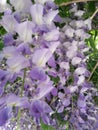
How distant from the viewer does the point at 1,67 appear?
0.50m

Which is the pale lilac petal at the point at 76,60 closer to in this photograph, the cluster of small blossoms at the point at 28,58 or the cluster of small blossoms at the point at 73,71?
the cluster of small blossoms at the point at 73,71

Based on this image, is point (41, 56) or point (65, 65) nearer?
point (41, 56)

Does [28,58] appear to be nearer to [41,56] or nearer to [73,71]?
[41,56]

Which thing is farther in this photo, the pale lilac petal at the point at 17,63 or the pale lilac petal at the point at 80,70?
the pale lilac petal at the point at 80,70

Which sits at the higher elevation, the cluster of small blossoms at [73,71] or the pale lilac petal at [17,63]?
the pale lilac petal at [17,63]

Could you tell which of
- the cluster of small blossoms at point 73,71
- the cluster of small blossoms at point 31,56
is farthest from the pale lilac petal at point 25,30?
the cluster of small blossoms at point 73,71

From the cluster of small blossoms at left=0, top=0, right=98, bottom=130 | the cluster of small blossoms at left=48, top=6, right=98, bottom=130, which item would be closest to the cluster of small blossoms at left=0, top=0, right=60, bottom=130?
the cluster of small blossoms at left=0, top=0, right=98, bottom=130

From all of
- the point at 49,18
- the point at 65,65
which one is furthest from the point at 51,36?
the point at 65,65

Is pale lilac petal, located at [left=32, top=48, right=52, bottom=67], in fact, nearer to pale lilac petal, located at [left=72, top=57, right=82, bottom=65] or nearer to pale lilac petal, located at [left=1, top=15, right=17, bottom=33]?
pale lilac petal, located at [left=1, top=15, right=17, bottom=33]

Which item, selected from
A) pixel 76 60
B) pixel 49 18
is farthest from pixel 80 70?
pixel 49 18

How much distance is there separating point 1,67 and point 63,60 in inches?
5.1

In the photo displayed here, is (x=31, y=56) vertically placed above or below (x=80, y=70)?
above

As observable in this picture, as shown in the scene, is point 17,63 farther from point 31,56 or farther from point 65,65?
point 65,65

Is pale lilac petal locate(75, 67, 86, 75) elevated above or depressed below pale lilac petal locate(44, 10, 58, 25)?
below
